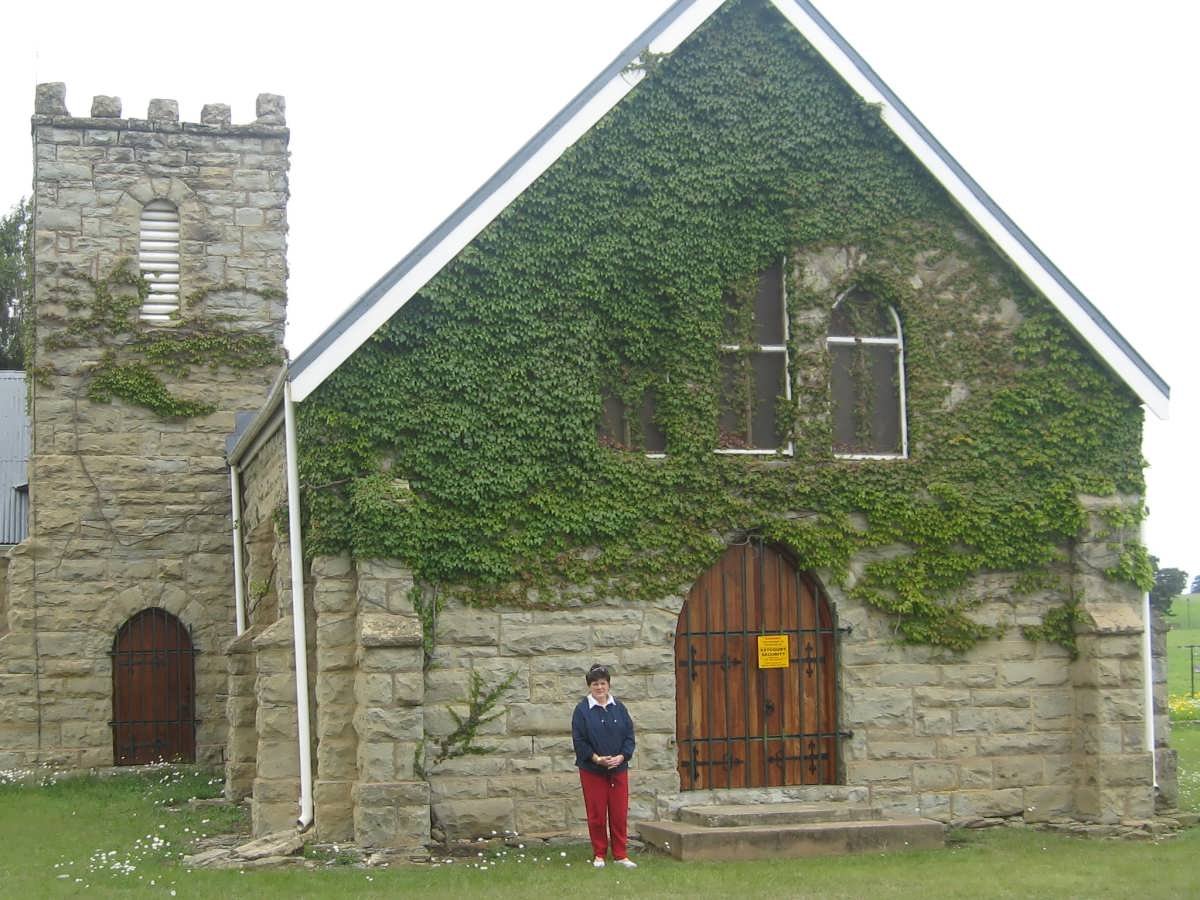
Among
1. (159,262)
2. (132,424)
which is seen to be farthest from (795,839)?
(159,262)

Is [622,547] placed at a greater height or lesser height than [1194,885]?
greater

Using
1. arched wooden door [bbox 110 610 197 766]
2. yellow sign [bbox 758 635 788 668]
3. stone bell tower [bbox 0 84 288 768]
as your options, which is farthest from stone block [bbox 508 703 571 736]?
arched wooden door [bbox 110 610 197 766]

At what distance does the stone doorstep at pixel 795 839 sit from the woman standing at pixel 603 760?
63 cm

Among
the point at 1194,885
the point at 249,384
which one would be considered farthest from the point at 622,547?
the point at 249,384

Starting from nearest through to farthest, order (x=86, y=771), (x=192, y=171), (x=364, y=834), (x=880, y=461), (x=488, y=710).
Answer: (x=364, y=834), (x=488, y=710), (x=880, y=461), (x=86, y=771), (x=192, y=171)

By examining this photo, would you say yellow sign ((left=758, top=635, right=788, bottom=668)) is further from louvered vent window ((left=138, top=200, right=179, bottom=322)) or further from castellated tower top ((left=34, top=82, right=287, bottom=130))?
castellated tower top ((left=34, top=82, right=287, bottom=130))

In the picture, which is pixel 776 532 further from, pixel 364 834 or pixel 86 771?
pixel 86 771

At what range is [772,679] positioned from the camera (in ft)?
48.8

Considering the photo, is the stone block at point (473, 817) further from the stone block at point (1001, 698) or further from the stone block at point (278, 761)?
the stone block at point (1001, 698)

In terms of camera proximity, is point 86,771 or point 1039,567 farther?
point 86,771

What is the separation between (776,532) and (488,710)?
3144 millimetres

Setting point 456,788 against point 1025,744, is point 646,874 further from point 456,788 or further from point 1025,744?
point 1025,744

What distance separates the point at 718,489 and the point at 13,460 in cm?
1416

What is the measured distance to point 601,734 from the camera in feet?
41.5
